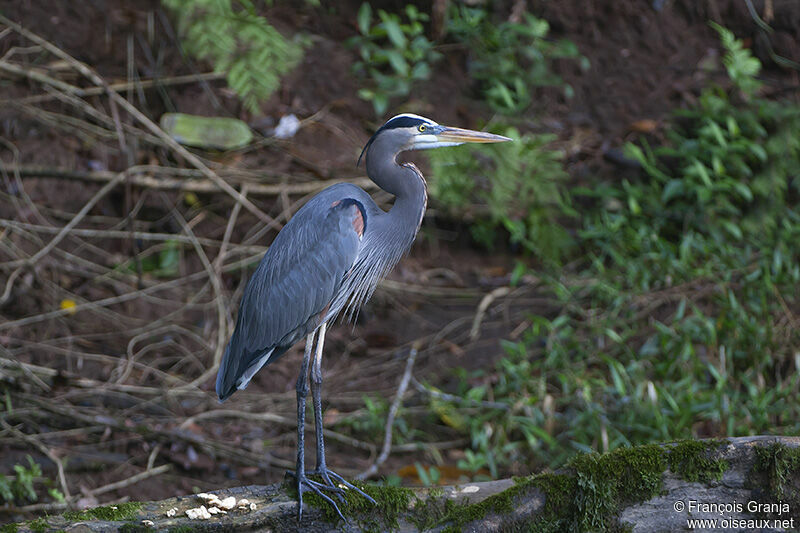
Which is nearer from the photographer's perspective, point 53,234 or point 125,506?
point 125,506

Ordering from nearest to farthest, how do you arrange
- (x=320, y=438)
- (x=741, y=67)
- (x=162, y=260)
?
(x=320, y=438)
(x=162, y=260)
(x=741, y=67)

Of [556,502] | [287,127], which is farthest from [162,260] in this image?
[556,502]

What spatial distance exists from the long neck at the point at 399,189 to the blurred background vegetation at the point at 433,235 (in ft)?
6.12

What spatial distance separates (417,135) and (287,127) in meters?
3.80

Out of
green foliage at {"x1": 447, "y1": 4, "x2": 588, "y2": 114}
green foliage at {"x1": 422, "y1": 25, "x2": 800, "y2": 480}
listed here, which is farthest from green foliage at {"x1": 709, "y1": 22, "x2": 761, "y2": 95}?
green foliage at {"x1": 447, "y1": 4, "x2": 588, "y2": 114}

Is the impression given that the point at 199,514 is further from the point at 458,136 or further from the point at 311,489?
the point at 458,136

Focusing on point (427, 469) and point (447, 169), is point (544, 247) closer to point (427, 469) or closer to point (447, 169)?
point (447, 169)

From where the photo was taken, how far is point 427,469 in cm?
533

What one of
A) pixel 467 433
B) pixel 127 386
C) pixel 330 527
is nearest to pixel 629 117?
pixel 467 433

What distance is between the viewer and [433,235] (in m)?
7.33

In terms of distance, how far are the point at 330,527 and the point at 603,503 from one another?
1057 mm

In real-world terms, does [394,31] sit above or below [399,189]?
above

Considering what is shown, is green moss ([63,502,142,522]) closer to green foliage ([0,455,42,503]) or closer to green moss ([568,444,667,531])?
green moss ([568,444,667,531])

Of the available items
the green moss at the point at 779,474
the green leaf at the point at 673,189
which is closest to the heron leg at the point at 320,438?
the green moss at the point at 779,474
